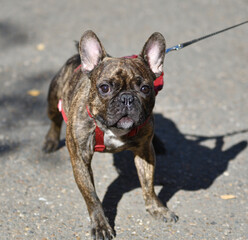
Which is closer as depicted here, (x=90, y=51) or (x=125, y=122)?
(x=125, y=122)

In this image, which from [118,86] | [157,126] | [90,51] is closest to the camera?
[118,86]

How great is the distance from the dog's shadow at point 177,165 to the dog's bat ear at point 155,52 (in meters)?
1.48

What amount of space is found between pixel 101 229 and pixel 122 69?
1.46 meters

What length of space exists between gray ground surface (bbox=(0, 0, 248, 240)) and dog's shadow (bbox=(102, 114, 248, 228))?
0.01 meters

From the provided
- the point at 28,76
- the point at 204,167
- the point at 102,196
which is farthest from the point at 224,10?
the point at 102,196

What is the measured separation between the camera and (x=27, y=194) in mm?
4875

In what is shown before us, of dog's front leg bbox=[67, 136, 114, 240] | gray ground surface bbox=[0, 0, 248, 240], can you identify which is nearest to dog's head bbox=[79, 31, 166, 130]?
dog's front leg bbox=[67, 136, 114, 240]

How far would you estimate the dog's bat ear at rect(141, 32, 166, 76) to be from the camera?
4.14m

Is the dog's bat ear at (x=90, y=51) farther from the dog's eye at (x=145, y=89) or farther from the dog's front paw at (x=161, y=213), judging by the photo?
the dog's front paw at (x=161, y=213)

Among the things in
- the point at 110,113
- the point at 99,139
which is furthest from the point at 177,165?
the point at 110,113

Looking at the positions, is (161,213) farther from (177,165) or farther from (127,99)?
(127,99)

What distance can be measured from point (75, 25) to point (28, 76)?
7.88ft

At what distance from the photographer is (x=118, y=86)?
3875 millimetres

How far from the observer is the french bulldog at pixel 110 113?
12.7ft
